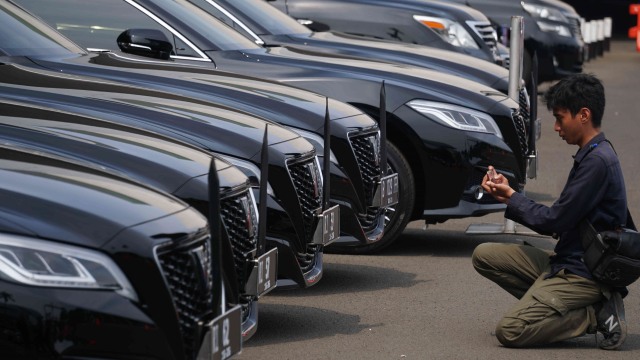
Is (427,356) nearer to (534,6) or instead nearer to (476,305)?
(476,305)

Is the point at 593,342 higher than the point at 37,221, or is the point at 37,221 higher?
the point at 37,221

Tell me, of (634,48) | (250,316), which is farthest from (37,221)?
(634,48)

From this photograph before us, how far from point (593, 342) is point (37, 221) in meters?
3.46

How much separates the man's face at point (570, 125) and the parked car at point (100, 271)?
2.58m

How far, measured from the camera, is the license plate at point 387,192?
8031 millimetres

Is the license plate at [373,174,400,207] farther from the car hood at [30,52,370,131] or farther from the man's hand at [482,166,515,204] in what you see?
the man's hand at [482,166,515,204]

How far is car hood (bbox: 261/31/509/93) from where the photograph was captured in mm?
11039

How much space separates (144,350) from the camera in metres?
4.07

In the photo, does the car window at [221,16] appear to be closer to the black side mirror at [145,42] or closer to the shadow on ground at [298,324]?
the black side mirror at [145,42]

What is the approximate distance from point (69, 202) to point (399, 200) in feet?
16.2

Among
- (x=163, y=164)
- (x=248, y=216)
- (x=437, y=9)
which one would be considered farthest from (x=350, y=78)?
(x=437, y=9)

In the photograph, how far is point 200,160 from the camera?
542cm

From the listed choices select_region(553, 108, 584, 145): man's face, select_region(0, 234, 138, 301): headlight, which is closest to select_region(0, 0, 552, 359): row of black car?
select_region(0, 234, 138, 301): headlight

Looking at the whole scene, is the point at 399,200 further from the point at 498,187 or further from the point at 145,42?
the point at 498,187
